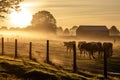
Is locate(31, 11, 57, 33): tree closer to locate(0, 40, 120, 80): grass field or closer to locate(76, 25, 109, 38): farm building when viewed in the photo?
locate(76, 25, 109, 38): farm building

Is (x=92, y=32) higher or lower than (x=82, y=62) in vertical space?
higher

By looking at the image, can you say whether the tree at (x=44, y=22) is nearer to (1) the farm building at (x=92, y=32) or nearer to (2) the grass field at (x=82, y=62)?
(1) the farm building at (x=92, y=32)

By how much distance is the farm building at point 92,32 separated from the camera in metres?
121

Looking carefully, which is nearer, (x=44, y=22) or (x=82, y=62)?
(x=82, y=62)

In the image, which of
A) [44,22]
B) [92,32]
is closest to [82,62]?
[92,32]

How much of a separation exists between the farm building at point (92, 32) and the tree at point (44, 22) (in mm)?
14732

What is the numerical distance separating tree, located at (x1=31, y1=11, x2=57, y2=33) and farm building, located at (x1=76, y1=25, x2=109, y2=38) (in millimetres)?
14732

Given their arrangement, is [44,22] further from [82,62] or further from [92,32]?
[82,62]

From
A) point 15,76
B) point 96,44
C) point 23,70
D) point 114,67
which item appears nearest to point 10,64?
point 23,70

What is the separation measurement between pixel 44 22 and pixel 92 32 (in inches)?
983

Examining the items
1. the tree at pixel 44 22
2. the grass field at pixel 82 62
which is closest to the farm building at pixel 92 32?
the tree at pixel 44 22

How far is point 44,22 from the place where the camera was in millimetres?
139125

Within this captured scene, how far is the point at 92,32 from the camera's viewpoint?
401 ft

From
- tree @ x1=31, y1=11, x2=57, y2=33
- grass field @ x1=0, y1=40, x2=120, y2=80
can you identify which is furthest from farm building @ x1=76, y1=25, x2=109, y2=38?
grass field @ x1=0, y1=40, x2=120, y2=80
